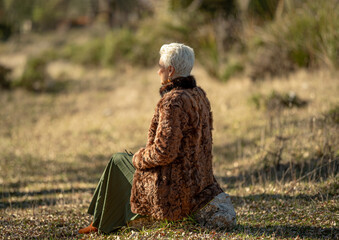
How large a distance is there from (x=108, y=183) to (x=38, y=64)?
37.0ft

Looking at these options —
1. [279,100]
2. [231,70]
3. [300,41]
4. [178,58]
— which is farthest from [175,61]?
[231,70]

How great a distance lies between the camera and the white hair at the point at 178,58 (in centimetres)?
300

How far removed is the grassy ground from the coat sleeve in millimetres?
545

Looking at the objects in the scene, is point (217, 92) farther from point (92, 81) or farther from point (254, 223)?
point (254, 223)

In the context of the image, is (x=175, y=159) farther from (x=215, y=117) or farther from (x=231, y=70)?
(x=231, y=70)

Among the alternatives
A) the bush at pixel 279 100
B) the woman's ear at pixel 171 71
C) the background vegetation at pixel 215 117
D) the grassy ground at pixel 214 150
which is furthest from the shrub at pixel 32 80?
the woman's ear at pixel 171 71

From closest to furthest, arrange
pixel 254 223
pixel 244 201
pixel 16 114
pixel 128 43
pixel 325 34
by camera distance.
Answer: pixel 254 223, pixel 244 201, pixel 325 34, pixel 16 114, pixel 128 43

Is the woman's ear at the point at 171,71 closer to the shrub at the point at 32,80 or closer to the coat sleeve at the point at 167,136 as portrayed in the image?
the coat sleeve at the point at 167,136

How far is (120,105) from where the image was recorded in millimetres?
10820

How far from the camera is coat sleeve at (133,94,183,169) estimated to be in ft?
9.46

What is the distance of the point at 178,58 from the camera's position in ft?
9.84

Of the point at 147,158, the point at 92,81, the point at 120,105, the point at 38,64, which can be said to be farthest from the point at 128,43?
the point at 147,158

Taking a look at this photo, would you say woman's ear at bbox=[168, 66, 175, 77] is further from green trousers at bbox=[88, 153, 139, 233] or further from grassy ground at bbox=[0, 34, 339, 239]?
grassy ground at bbox=[0, 34, 339, 239]

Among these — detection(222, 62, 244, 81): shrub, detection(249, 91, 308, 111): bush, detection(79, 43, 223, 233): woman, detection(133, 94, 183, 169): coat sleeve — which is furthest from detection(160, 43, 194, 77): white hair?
detection(222, 62, 244, 81): shrub
